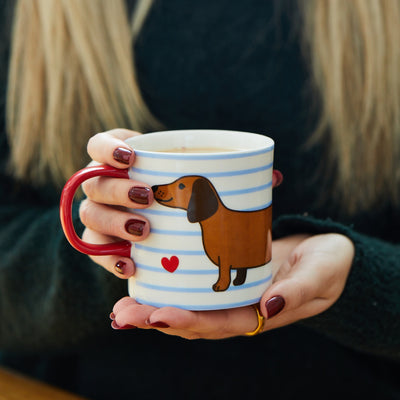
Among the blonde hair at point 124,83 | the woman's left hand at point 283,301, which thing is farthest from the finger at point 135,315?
the blonde hair at point 124,83

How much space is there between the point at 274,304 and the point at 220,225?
12 centimetres

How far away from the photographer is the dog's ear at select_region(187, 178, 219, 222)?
560 mm

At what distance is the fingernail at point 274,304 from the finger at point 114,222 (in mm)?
166

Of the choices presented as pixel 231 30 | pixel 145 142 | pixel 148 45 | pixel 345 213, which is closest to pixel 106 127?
pixel 148 45

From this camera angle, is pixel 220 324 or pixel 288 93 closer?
pixel 220 324

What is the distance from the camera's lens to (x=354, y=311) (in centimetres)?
84

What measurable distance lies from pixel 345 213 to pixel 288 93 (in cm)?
29

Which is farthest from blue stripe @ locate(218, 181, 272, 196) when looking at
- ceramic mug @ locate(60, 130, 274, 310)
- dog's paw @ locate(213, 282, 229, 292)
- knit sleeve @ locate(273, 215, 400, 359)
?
knit sleeve @ locate(273, 215, 400, 359)

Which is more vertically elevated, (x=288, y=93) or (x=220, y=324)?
(x=288, y=93)

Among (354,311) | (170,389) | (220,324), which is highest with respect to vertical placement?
(220,324)

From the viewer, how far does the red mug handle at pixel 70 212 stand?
0.58 meters

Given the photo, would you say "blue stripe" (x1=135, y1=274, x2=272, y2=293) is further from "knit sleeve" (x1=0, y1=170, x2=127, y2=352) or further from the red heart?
"knit sleeve" (x1=0, y1=170, x2=127, y2=352)

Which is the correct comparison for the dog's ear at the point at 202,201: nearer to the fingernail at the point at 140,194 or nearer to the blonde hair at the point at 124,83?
the fingernail at the point at 140,194

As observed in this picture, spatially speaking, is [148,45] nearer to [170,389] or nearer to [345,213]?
[345,213]
